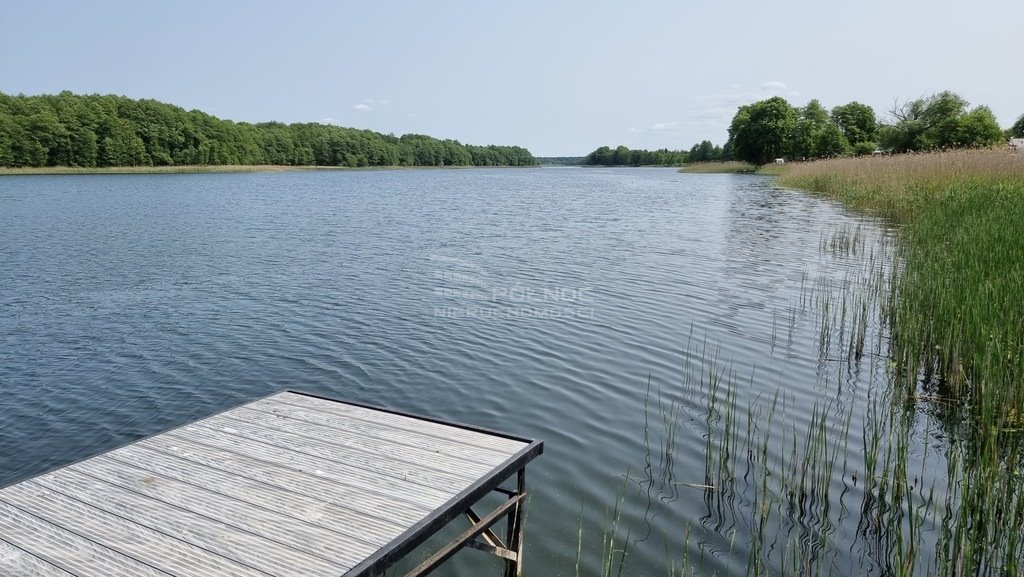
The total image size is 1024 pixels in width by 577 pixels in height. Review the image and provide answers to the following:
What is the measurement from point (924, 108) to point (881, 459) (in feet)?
251

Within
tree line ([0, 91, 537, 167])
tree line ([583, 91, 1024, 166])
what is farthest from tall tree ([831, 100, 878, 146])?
tree line ([0, 91, 537, 167])

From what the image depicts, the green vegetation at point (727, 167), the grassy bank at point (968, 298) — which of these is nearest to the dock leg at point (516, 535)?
the grassy bank at point (968, 298)

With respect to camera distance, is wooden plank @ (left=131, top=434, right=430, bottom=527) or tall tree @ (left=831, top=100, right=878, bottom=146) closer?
wooden plank @ (left=131, top=434, right=430, bottom=527)

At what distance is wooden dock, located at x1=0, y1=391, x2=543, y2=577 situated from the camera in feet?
9.16

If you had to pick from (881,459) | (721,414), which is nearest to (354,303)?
(721,414)

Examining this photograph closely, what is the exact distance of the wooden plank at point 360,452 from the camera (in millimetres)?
3566

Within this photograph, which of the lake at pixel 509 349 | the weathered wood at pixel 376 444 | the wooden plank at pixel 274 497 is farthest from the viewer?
the lake at pixel 509 349

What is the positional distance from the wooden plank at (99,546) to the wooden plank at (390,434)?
1.34 meters

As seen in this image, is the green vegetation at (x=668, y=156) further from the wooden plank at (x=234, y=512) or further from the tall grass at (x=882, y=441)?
the wooden plank at (x=234, y=512)

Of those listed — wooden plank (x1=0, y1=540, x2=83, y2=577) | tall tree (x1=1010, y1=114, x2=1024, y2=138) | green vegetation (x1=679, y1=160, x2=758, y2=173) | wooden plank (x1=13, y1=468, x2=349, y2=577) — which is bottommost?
wooden plank (x1=0, y1=540, x2=83, y2=577)

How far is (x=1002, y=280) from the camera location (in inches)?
267

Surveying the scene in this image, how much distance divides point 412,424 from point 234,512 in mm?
1333

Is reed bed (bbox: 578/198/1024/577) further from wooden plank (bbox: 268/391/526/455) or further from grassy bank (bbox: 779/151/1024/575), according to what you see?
wooden plank (bbox: 268/391/526/455)

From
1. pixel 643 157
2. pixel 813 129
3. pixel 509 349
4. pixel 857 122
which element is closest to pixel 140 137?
pixel 813 129
